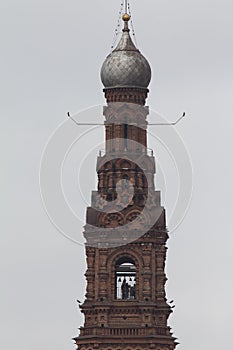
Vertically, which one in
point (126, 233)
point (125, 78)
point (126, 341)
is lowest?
point (126, 341)

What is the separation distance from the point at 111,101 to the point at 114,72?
157 centimetres

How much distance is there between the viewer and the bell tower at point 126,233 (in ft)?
410

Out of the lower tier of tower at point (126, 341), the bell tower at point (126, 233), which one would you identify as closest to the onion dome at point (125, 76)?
the bell tower at point (126, 233)

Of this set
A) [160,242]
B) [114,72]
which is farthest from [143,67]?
[160,242]

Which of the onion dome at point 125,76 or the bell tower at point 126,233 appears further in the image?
the onion dome at point 125,76

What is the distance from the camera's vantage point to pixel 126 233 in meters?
126

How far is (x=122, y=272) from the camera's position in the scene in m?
127

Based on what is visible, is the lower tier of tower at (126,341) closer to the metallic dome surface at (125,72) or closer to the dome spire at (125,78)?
the dome spire at (125,78)

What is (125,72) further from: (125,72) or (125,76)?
(125,76)

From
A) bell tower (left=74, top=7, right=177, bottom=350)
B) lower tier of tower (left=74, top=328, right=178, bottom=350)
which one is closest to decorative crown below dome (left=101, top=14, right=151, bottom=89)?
bell tower (left=74, top=7, right=177, bottom=350)

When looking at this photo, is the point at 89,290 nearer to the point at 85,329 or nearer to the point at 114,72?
the point at 85,329

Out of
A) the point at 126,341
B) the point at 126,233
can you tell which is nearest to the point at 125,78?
the point at 126,233

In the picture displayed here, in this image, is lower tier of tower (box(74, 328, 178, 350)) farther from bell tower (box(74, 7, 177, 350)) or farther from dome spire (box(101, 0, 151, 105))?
dome spire (box(101, 0, 151, 105))

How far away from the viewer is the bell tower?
125 meters
